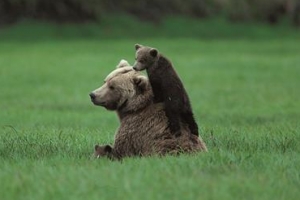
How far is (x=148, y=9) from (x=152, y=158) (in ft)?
130

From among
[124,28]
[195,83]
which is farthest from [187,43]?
[195,83]

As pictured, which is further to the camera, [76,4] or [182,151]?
[76,4]

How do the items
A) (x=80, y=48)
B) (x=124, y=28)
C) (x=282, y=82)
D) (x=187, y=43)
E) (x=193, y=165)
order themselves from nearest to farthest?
(x=193, y=165) → (x=282, y=82) → (x=80, y=48) → (x=187, y=43) → (x=124, y=28)

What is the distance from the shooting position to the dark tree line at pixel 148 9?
141ft

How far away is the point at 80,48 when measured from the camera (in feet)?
118

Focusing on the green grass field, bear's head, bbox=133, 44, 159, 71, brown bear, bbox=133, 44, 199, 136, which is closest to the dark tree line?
the green grass field

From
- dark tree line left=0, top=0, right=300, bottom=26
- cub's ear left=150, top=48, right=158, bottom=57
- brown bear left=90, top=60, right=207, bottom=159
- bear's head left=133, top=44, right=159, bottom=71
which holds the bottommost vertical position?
dark tree line left=0, top=0, right=300, bottom=26

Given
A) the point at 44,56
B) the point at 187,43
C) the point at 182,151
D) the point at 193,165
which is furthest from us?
the point at 187,43

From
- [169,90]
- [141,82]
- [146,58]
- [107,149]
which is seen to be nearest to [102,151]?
[107,149]

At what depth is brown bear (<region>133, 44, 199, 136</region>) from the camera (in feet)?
25.5

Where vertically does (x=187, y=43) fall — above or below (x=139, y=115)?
below

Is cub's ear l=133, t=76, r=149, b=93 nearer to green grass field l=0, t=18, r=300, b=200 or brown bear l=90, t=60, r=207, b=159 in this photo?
brown bear l=90, t=60, r=207, b=159

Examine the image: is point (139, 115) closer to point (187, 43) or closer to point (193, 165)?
point (193, 165)

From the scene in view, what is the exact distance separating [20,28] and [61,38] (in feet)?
7.34
